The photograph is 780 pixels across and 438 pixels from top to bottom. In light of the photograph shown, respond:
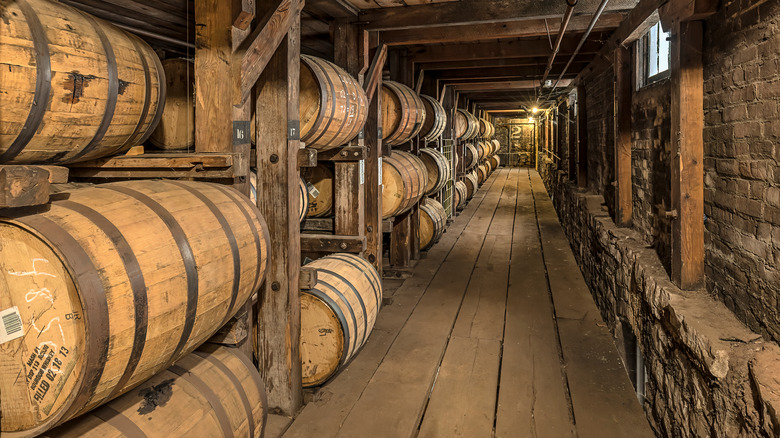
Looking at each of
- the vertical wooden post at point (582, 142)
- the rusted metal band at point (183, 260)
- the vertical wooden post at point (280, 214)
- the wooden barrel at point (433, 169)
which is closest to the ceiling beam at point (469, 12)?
the vertical wooden post at point (280, 214)

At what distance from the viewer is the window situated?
4.61 m

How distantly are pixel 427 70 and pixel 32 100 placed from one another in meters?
7.69

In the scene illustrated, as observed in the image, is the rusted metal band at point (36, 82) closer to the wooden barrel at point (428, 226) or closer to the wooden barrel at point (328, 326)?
the wooden barrel at point (328, 326)

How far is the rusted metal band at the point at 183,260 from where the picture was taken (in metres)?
1.66

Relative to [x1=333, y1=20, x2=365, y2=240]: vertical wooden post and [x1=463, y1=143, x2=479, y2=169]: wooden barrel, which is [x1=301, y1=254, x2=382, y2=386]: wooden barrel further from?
[x1=463, y1=143, x2=479, y2=169]: wooden barrel

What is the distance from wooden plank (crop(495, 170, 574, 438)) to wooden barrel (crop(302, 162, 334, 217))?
1948 millimetres

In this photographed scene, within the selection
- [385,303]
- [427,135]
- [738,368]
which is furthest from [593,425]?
[427,135]

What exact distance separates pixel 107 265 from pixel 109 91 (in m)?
0.78

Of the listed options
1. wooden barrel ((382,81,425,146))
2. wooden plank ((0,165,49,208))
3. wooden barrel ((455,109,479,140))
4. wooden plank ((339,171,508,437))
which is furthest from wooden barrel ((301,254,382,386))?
wooden barrel ((455,109,479,140))

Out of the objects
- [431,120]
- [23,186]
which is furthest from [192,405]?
[431,120]

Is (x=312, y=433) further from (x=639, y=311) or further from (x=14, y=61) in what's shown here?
(x=639, y=311)

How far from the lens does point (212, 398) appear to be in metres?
1.95

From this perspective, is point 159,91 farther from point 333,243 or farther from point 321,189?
point 321,189

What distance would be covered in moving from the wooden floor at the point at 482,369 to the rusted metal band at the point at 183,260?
1553mm
